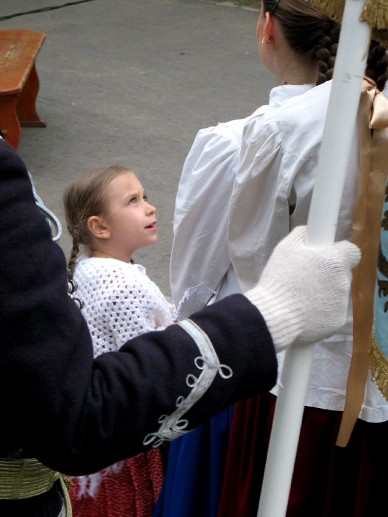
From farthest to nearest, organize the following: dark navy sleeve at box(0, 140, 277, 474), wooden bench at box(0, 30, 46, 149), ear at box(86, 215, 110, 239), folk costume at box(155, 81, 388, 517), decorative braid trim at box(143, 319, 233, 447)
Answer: wooden bench at box(0, 30, 46, 149) → ear at box(86, 215, 110, 239) → folk costume at box(155, 81, 388, 517) → decorative braid trim at box(143, 319, 233, 447) → dark navy sleeve at box(0, 140, 277, 474)

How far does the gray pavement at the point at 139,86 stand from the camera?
18.2 feet

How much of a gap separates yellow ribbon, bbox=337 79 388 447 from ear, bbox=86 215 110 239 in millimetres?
771

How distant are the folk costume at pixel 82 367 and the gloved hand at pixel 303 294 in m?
0.03

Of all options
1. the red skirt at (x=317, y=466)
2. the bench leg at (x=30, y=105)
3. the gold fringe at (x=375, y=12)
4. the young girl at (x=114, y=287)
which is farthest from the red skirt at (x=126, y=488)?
the bench leg at (x=30, y=105)

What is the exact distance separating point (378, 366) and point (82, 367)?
77 centimetres

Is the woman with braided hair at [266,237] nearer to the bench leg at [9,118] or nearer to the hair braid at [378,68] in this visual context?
the hair braid at [378,68]

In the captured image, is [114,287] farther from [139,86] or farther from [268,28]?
[139,86]

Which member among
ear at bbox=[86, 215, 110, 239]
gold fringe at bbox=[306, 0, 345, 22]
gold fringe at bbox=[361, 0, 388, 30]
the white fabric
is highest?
gold fringe at bbox=[361, 0, 388, 30]

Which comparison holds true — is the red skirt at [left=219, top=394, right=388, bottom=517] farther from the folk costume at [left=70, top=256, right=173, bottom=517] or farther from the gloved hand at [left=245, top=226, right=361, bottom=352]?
the gloved hand at [left=245, top=226, right=361, bottom=352]

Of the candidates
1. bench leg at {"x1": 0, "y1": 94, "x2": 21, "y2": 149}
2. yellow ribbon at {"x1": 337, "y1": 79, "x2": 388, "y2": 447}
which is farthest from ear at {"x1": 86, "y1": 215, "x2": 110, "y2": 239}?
bench leg at {"x1": 0, "y1": 94, "x2": 21, "y2": 149}

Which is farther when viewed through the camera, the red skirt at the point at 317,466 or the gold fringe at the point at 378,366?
the red skirt at the point at 317,466

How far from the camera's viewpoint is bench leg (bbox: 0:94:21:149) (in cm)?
525

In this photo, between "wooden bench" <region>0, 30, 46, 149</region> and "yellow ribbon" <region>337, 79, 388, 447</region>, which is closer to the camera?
"yellow ribbon" <region>337, 79, 388, 447</region>

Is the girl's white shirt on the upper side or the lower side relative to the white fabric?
lower
